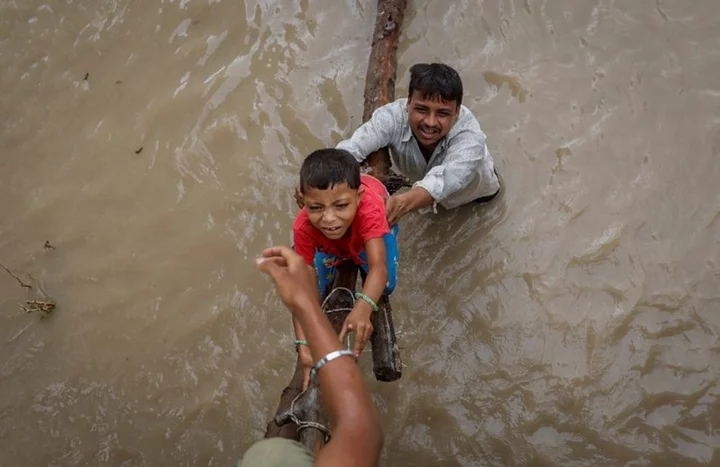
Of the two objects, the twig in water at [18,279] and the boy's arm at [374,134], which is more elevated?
the boy's arm at [374,134]

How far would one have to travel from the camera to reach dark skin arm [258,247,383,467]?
5.77 feet

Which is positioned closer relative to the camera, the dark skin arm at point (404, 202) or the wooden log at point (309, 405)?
the wooden log at point (309, 405)

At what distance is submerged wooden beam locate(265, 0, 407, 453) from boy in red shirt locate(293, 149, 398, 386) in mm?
116

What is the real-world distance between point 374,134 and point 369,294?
3.59 ft

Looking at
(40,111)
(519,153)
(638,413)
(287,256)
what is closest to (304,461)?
(287,256)

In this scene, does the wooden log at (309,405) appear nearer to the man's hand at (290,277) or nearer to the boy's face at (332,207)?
the boy's face at (332,207)

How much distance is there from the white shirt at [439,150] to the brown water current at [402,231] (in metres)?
0.48

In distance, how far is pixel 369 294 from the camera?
2.52 metres

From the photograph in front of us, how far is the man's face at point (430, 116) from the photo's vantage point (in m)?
3.11

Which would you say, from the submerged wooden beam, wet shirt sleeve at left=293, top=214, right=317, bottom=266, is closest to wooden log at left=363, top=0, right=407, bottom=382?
the submerged wooden beam

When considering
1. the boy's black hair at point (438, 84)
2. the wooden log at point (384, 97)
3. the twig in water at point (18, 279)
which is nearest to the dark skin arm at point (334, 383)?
the wooden log at point (384, 97)

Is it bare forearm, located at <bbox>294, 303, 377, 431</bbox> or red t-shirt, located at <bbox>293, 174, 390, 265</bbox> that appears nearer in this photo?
bare forearm, located at <bbox>294, 303, 377, 431</bbox>

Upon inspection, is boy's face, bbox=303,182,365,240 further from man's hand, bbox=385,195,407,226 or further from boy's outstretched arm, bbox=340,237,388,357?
man's hand, bbox=385,195,407,226

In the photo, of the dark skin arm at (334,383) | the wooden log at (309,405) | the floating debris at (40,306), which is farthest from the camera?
the floating debris at (40,306)
